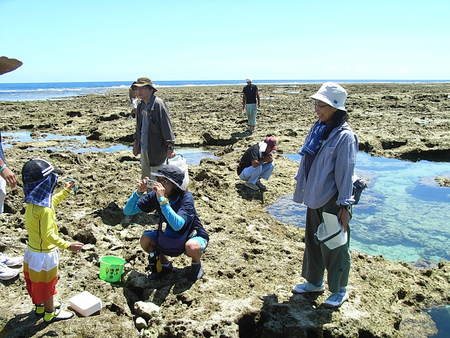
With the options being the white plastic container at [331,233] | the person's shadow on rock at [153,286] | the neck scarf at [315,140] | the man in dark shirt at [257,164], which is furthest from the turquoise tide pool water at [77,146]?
the white plastic container at [331,233]

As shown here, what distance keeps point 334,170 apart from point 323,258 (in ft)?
2.76

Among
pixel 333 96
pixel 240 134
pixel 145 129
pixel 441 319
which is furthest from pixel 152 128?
pixel 240 134

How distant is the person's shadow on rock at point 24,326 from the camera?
10.2 feet

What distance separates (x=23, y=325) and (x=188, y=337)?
53.3 inches

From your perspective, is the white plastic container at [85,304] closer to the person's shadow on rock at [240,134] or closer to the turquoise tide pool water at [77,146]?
the turquoise tide pool water at [77,146]

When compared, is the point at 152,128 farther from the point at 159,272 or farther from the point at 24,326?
the point at 24,326

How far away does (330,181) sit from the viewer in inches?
134

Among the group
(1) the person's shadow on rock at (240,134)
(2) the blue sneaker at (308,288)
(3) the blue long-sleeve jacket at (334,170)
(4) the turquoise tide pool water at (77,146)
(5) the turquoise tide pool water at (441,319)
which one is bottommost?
(5) the turquoise tide pool water at (441,319)

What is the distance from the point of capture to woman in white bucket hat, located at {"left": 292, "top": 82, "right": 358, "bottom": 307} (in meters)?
3.29

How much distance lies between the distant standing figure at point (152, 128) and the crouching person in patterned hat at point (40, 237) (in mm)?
2581

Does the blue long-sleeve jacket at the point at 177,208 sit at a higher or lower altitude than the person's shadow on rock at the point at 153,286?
higher

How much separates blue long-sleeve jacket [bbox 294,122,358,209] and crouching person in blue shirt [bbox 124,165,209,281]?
1.18m

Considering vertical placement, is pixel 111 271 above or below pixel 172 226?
below

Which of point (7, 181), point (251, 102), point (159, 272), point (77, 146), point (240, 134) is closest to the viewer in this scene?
point (7, 181)
